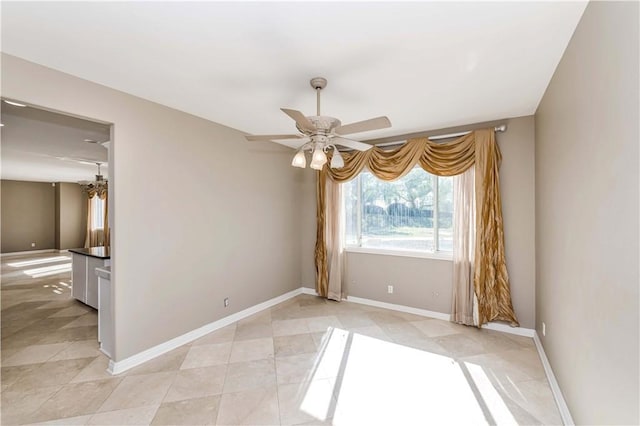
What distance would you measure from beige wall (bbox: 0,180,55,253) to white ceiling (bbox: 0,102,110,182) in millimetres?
2810

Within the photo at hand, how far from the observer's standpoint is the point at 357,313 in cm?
390

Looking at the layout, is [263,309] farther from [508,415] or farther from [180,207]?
[508,415]

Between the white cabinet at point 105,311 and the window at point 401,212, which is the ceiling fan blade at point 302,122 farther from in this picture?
the white cabinet at point 105,311

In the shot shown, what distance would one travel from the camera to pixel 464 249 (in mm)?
3441

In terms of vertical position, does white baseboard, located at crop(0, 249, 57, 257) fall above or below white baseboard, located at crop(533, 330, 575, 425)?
above

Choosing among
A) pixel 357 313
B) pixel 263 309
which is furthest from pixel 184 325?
pixel 357 313

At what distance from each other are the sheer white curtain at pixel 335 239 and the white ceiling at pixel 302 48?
1784 millimetres

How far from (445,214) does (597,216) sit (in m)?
2.33

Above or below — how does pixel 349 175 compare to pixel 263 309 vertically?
above

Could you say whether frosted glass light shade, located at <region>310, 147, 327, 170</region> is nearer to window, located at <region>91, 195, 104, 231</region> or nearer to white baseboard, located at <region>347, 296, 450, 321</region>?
white baseboard, located at <region>347, 296, 450, 321</region>

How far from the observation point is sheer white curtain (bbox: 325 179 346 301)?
4.38 meters

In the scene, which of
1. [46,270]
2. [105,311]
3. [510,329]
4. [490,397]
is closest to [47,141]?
[105,311]

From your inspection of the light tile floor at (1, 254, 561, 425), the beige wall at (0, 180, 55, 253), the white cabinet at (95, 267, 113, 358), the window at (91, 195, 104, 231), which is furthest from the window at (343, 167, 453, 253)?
the beige wall at (0, 180, 55, 253)

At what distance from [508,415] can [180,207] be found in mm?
3441
